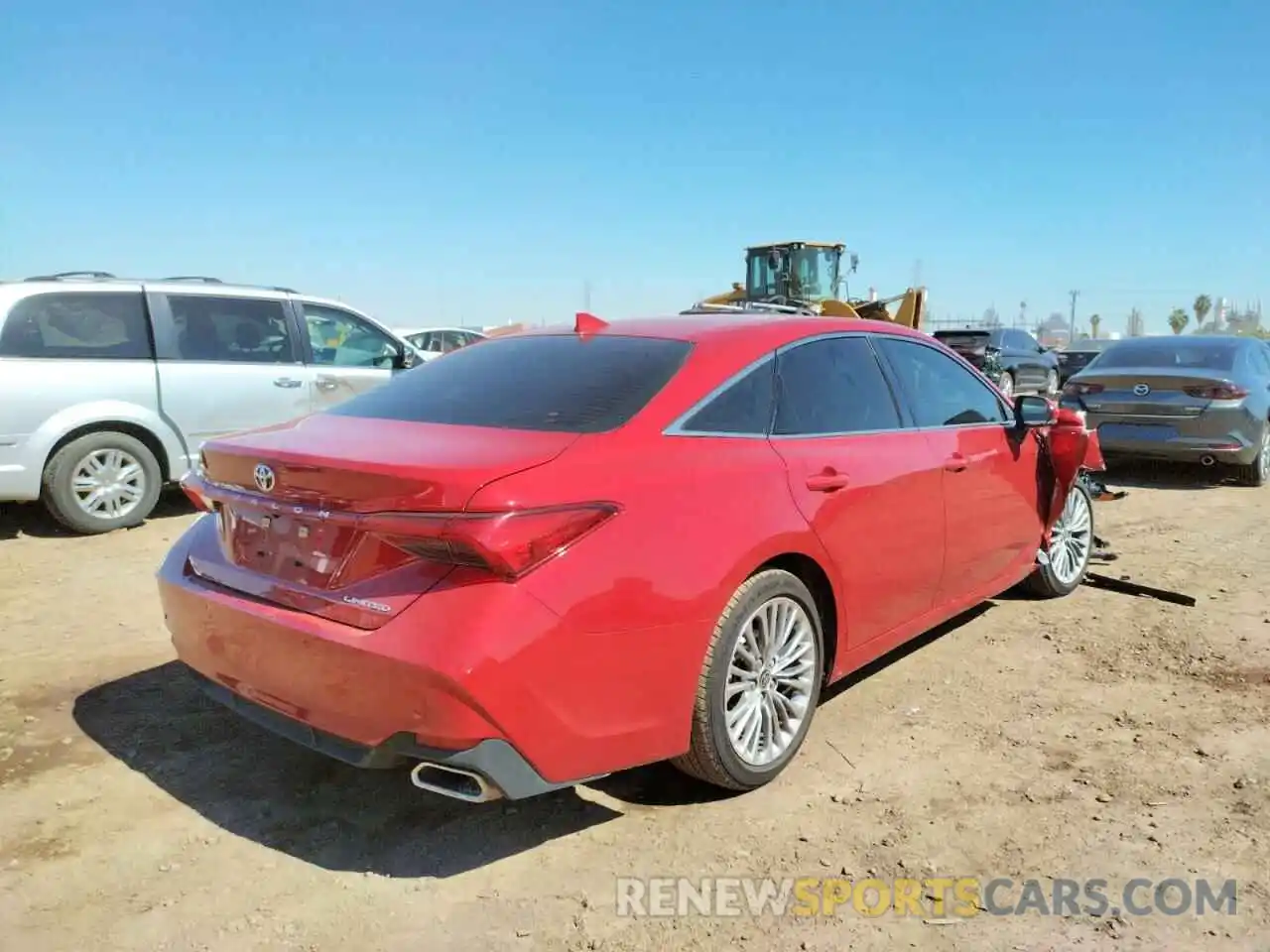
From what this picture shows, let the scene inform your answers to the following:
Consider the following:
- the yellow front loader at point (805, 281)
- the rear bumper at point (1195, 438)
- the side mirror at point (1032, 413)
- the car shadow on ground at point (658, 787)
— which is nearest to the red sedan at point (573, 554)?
the car shadow on ground at point (658, 787)

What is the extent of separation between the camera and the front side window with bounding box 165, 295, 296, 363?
734 centimetres

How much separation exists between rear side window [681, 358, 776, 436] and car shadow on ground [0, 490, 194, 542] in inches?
226

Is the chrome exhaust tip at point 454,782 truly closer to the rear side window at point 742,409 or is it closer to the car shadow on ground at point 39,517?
the rear side window at point 742,409

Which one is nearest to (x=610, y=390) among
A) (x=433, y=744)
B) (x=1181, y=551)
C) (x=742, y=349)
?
(x=742, y=349)

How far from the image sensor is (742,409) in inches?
124

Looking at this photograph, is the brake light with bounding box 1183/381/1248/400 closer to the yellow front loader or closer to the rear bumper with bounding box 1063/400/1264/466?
the rear bumper with bounding box 1063/400/1264/466

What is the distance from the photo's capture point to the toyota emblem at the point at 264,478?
2.74 meters

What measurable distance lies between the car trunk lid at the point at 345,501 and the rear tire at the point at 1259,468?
8.91 meters

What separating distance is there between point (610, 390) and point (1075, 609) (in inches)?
135

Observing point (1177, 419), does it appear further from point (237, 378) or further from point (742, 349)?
point (237, 378)

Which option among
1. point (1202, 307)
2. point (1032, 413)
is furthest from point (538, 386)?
point (1202, 307)

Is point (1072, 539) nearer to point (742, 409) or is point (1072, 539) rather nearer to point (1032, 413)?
point (1032, 413)

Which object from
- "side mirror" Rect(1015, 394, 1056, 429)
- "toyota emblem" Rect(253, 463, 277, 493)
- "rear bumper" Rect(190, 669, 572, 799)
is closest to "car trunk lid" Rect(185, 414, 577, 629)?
"toyota emblem" Rect(253, 463, 277, 493)

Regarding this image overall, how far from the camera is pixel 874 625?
3611mm
